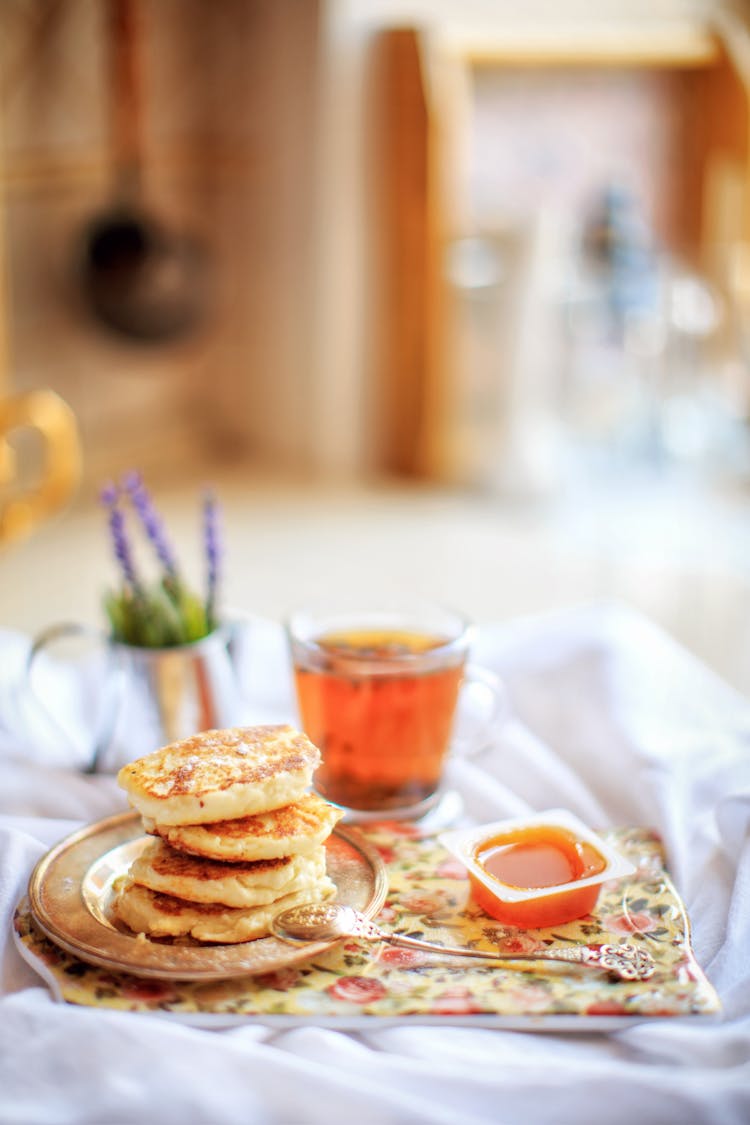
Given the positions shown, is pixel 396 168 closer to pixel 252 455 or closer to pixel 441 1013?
pixel 252 455

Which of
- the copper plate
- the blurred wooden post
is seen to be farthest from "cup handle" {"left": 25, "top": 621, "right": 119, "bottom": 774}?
the blurred wooden post

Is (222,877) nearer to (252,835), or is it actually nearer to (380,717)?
(252,835)

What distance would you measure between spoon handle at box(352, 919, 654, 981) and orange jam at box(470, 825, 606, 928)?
0.03 m

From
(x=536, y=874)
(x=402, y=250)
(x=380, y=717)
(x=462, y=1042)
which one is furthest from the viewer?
(x=402, y=250)

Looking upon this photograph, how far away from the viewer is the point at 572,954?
702mm

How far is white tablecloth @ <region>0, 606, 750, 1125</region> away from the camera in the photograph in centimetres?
61

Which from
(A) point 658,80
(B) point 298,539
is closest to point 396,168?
(B) point 298,539

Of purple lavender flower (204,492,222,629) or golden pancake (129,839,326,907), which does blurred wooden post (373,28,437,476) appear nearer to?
purple lavender flower (204,492,222,629)

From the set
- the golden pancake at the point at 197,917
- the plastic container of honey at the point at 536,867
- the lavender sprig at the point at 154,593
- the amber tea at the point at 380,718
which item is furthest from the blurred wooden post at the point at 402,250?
the golden pancake at the point at 197,917

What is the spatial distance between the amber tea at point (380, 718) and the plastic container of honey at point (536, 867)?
114mm

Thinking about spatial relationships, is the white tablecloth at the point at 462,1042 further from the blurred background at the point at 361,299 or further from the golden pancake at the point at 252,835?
the blurred background at the point at 361,299

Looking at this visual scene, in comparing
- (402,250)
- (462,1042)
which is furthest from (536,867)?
(402,250)

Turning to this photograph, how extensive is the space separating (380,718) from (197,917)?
239mm

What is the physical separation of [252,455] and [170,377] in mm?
268
